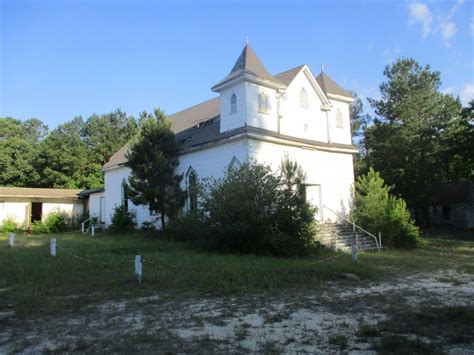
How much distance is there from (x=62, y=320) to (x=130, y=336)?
1.82 meters

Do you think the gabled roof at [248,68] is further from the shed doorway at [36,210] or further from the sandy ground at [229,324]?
the shed doorway at [36,210]

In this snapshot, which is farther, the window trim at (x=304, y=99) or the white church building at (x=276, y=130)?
the window trim at (x=304, y=99)

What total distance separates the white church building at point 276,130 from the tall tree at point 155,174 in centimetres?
107

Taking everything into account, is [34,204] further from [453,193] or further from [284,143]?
[453,193]

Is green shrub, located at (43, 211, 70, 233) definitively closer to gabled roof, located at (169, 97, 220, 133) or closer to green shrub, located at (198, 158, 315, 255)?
gabled roof, located at (169, 97, 220, 133)

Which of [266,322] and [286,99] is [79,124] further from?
[266,322]

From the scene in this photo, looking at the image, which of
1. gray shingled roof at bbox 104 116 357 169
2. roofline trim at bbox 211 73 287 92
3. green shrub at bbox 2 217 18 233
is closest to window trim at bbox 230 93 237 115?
roofline trim at bbox 211 73 287 92

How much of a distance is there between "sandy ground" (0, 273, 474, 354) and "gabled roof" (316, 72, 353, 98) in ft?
62.5

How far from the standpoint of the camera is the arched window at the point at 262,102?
2282 centimetres

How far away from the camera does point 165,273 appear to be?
11.9 m

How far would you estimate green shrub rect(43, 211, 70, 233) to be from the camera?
1301 inches

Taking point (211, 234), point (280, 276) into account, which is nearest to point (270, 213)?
point (211, 234)

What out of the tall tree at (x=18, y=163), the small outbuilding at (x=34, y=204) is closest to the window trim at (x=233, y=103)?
the small outbuilding at (x=34, y=204)

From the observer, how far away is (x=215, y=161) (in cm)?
2334
